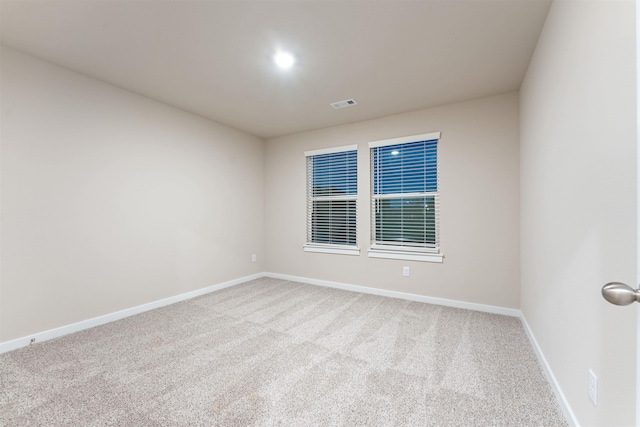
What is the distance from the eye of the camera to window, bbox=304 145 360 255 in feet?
13.9

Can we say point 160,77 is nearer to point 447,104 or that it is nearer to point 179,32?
point 179,32

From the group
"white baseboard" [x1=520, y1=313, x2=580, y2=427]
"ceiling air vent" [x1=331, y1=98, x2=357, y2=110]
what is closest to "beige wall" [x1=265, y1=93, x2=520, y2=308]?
"ceiling air vent" [x1=331, y1=98, x2=357, y2=110]

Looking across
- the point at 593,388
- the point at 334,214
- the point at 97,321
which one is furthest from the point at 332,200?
the point at 593,388

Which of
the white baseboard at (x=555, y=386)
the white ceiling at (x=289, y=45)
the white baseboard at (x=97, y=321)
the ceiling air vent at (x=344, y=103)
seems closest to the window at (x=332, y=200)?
the ceiling air vent at (x=344, y=103)

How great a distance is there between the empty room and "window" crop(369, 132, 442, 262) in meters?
0.03

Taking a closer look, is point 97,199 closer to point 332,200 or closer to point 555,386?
point 332,200

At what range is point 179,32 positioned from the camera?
2.09 metres

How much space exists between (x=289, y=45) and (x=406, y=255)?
9.26 feet

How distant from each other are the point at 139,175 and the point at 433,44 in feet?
11.0

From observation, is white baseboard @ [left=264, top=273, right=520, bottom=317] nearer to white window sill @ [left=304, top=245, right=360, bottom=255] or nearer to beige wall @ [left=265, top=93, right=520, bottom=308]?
beige wall @ [left=265, top=93, right=520, bottom=308]

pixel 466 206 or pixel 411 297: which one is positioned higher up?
pixel 466 206

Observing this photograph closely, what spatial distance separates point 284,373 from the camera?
197cm

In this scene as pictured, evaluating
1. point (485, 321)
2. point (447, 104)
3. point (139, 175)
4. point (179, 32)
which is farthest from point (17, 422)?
point (447, 104)

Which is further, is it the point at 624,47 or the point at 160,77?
the point at 160,77
